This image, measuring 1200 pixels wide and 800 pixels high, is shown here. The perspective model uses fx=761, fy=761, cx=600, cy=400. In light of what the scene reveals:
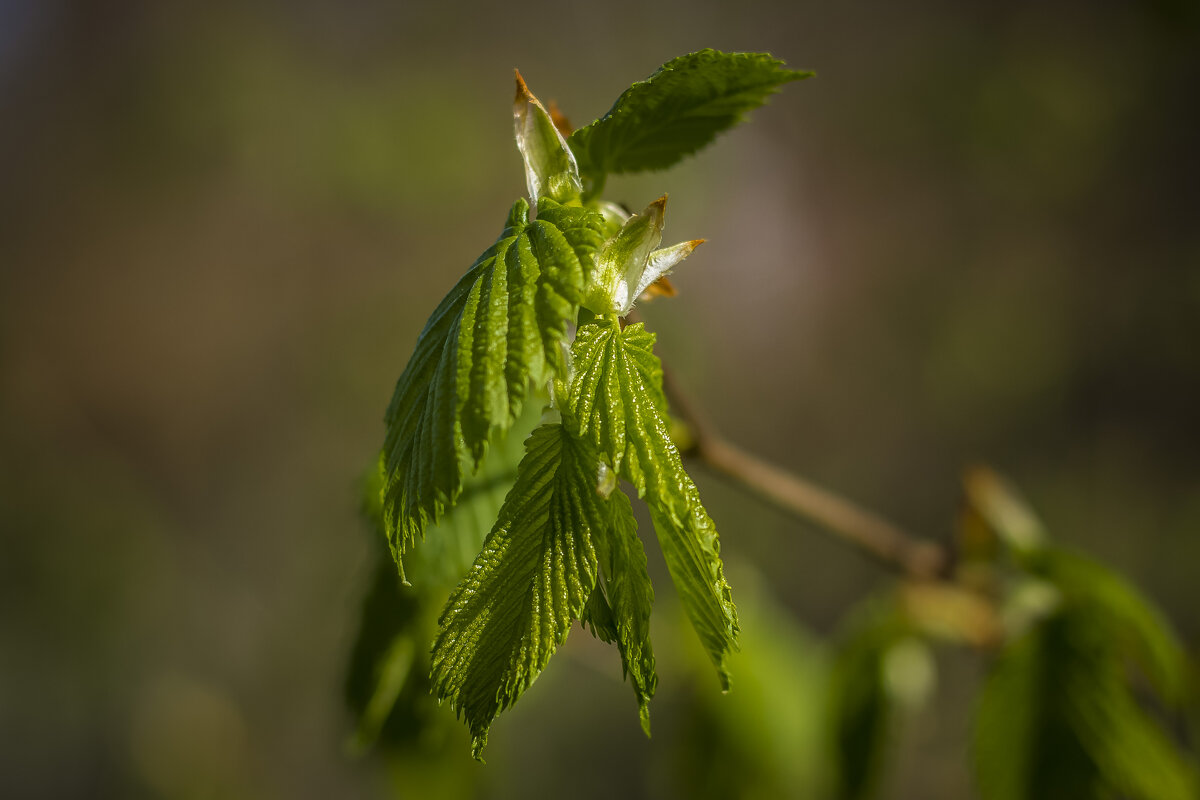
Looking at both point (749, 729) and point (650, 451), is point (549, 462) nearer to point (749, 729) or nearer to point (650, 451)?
point (650, 451)

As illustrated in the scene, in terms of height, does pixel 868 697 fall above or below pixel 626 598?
below

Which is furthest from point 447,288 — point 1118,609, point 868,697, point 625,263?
point 625,263

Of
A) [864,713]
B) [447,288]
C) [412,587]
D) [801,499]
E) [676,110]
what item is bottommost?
[447,288]

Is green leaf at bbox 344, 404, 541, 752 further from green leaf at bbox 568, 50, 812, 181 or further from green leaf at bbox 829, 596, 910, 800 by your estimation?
green leaf at bbox 829, 596, 910, 800

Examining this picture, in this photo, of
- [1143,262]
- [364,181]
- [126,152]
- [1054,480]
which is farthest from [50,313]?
[1143,262]

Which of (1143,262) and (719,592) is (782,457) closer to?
(1143,262)

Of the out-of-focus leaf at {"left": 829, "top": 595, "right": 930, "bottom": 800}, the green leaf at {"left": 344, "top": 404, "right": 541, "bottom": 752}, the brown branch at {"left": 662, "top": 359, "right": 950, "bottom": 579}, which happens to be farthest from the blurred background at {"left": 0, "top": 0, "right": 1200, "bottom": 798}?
the green leaf at {"left": 344, "top": 404, "right": 541, "bottom": 752}
